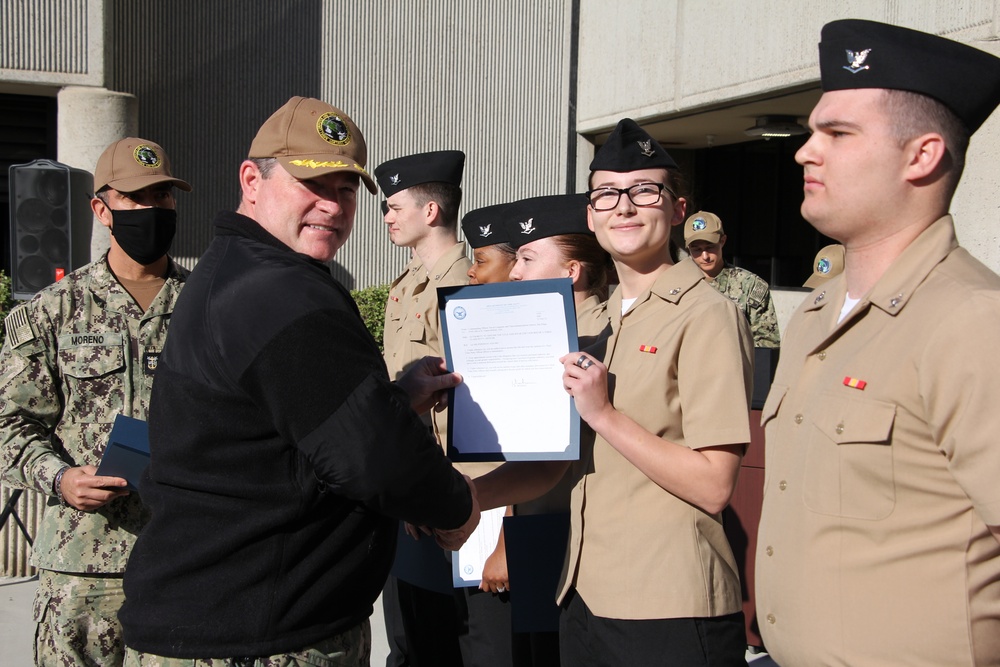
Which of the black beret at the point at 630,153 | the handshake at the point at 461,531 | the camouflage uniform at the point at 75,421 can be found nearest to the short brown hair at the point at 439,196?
the camouflage uniform at the point at 75,421

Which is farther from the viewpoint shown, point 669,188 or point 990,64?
point 669,188

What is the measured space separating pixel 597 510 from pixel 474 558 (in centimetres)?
91

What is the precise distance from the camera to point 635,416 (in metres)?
2.53

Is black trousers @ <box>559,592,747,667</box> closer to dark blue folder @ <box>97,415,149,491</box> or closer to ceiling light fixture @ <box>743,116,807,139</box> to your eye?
dark blue folder @ <box>97,415,149,491</box>

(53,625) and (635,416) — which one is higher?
(635,416)

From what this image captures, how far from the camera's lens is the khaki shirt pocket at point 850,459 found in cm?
174

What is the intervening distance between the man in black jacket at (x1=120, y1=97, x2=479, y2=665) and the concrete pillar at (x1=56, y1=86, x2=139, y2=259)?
8.79 m

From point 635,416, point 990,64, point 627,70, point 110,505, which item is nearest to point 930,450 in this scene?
point 990,64

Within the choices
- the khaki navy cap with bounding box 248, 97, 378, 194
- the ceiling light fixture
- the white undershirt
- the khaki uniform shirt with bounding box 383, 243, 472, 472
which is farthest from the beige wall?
the khaki navy cap with bounding box 248, 97, 378, 194

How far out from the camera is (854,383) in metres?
1.83

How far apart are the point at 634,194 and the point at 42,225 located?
5.41 metres

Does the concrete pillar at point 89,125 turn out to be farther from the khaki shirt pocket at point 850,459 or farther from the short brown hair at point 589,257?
the khaki shirt pocket at point 850,459

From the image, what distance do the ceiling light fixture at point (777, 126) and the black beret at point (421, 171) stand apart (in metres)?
6.65

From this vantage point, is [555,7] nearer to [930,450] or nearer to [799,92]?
[799,92]
